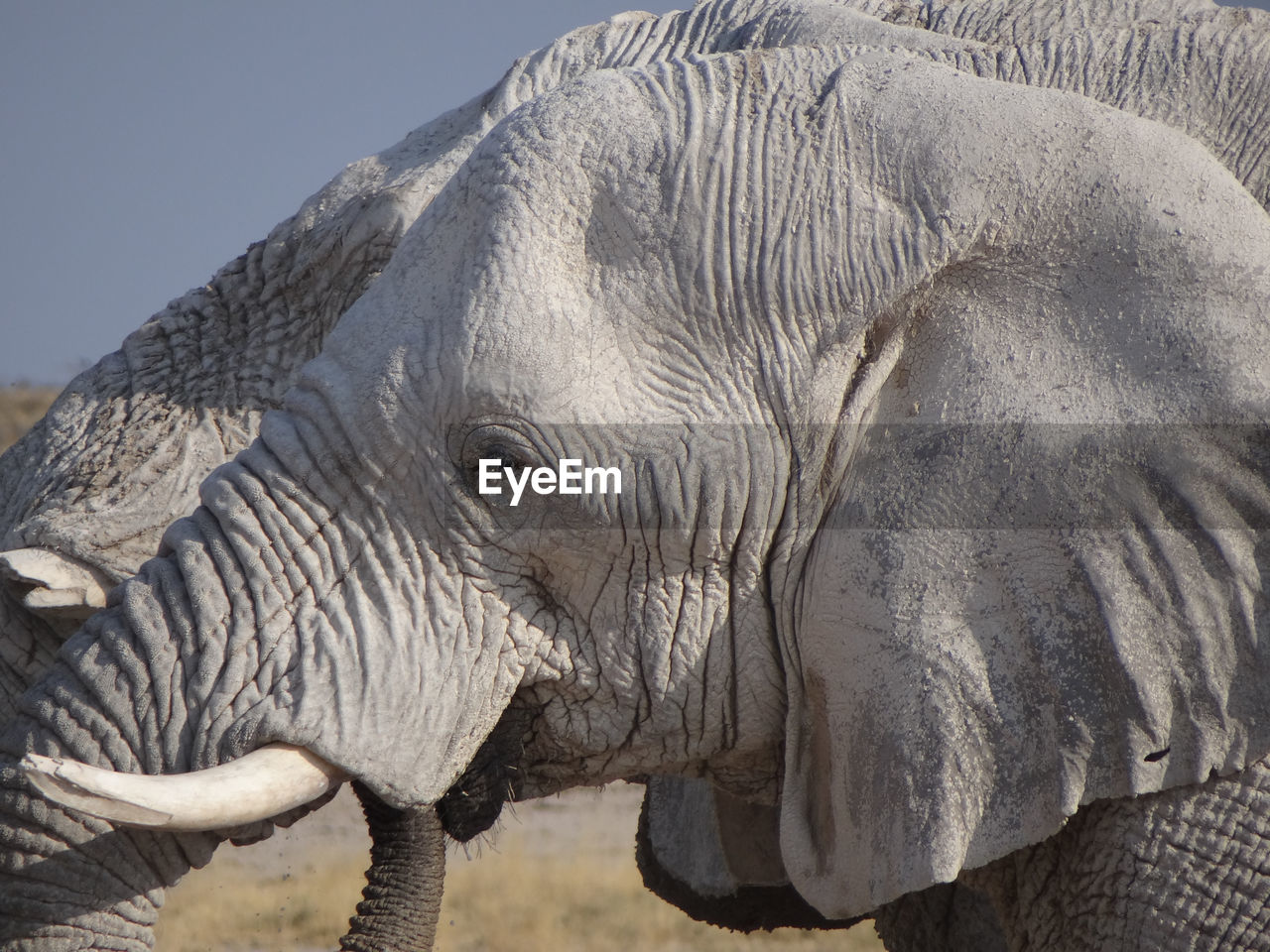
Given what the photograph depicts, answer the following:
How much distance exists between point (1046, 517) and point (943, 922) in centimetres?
177

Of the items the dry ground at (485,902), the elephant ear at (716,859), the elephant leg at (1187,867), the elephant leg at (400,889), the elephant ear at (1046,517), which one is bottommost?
the dry ground at (485,902)

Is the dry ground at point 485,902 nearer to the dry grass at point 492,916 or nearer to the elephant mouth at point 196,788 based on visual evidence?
the dry grass at point 492,916

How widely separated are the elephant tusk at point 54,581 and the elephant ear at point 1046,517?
231cm

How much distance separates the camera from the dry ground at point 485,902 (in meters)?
8.55

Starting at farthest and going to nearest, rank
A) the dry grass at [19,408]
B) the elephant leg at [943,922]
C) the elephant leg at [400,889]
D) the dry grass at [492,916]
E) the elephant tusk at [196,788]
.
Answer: the dry grass at [19,408]
the dry grass at [492,916]
the elephant leg at [943,922]
the elephant leg at [400,889]
the elephant tusk at [196,788]

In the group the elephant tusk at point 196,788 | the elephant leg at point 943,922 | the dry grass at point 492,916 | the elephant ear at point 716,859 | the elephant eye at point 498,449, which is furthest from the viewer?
the dry grass at point 492,916

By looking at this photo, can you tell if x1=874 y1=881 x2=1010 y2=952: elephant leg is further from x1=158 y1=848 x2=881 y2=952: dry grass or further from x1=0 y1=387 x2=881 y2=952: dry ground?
x1=158 y1=848 x2=881 y2=952: dry grass

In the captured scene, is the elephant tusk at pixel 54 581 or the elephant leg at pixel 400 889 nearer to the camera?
the elephant leg at pixel 400 889

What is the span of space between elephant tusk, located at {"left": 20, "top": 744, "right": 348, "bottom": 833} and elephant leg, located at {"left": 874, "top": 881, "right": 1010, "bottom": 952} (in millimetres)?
1829

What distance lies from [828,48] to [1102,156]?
0.56 meters
